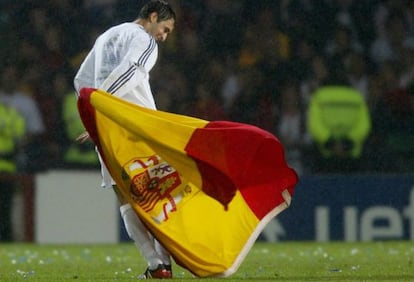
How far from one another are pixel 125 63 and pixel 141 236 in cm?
124

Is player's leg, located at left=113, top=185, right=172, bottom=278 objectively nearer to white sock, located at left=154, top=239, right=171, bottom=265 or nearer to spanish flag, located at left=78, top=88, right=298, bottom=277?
white sock, located at left=154, top=239, right=171, bottom=265

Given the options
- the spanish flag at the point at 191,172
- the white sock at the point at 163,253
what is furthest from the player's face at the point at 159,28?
the white sock at the point at 163,253

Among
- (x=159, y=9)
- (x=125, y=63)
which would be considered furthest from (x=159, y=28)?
(x=125, y=63)

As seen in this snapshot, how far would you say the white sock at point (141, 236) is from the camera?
32.8 feet

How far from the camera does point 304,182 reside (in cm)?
1747

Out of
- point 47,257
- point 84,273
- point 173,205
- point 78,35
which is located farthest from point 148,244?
point 78,35

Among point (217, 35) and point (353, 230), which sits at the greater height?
point (217, 35)

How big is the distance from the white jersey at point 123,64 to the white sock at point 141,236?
0.83 feet

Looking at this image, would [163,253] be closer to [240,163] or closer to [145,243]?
[145,243]

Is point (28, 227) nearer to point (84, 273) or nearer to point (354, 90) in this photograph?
point (354, 90)

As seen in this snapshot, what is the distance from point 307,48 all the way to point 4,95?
402cm

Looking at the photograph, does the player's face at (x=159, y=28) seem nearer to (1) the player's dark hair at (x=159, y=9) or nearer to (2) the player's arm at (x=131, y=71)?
(1) the player's dark hair at (x=159, y=9)

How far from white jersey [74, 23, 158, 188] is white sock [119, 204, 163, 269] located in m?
0.25

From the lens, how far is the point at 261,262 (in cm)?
1316
